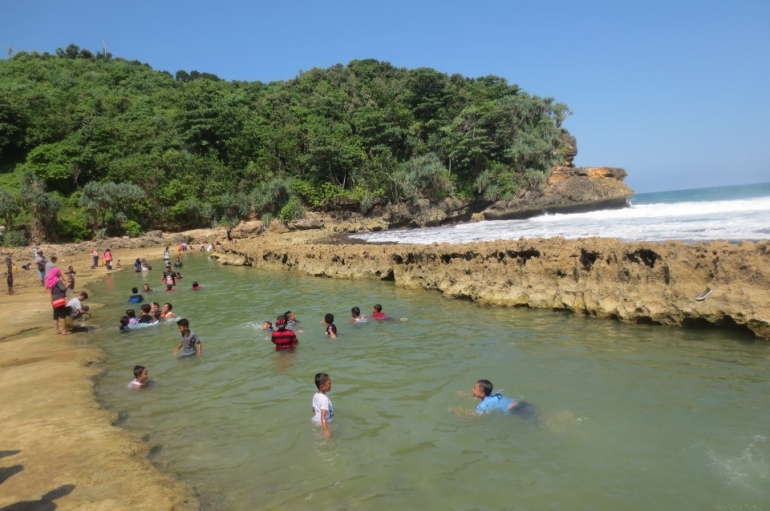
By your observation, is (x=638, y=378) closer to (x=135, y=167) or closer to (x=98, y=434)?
(x=98, y=434)

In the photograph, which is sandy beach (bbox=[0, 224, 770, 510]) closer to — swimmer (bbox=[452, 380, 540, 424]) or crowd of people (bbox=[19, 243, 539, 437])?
crowd of people (bbox=[19, 243, 539, 437])

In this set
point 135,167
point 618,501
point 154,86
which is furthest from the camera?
point 154,86

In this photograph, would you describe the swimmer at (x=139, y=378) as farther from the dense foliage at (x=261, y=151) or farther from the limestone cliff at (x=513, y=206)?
the dense foliage at (x=261, y=151)

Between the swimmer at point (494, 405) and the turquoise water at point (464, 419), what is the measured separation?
162mm

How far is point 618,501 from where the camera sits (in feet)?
14.3

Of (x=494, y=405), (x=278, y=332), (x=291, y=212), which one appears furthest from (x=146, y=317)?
(x=291, y=212)

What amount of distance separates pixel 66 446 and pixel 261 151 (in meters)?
50.6

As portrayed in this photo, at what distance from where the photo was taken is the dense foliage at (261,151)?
46219 mm

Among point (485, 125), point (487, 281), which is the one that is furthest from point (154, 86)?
point (487, 281)

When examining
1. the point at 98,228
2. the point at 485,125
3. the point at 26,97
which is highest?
the point at 26,97

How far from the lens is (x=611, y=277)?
10.8 m

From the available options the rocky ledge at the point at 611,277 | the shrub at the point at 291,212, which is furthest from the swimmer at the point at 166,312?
the shrub at the point at 291,212

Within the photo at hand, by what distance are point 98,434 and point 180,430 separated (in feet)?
3.47

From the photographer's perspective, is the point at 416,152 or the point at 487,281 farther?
the point at 416,152
